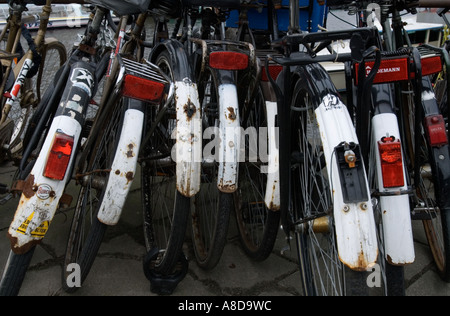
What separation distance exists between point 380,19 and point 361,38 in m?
1.03

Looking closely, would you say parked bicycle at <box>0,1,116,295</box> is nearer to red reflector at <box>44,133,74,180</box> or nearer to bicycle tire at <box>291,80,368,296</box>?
red reflector at <box>44,133,74,180</box>

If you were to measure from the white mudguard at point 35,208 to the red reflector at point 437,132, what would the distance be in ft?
5.46

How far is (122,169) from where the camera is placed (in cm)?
176

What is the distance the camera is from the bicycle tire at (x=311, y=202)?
152 centimetres

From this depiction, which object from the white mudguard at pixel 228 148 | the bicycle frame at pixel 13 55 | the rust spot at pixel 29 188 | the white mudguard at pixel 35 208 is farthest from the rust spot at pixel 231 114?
the bicycle frame at pixel 13 55

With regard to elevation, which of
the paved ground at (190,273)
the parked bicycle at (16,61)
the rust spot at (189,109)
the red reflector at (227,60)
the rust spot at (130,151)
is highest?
the parked bicycle at (16,61)

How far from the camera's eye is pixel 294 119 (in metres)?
1.82

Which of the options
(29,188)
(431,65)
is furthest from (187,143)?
(431,65)

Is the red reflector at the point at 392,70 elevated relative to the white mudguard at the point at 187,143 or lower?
elevated

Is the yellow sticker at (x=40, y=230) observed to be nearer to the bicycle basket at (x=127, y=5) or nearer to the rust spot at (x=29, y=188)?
the rust spot at (x=29, y=188)

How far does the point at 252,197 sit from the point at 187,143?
2.81 ft

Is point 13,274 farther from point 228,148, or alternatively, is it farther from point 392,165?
point 392,165
